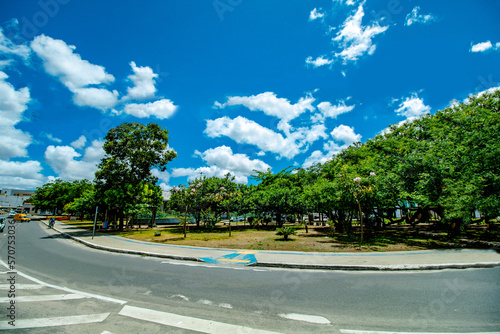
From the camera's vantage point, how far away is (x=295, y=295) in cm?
509

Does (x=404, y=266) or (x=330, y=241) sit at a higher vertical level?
(x=404, y=266)

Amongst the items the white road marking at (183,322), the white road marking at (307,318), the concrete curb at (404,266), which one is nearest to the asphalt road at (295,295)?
the white road marking at (307,318)

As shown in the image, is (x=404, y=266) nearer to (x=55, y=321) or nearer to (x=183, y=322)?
(x=183, y=322)

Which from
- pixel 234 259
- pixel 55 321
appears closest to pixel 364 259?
pixel 234 259

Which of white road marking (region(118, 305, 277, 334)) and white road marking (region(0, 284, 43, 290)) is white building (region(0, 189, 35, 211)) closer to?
white road marking (region(0, 284, 43, 290))

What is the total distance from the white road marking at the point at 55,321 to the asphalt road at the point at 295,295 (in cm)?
23

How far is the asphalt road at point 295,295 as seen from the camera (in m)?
3.80

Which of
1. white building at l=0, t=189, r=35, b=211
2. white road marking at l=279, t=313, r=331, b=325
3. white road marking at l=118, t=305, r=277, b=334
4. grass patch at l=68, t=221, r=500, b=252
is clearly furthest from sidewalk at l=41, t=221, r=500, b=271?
white building at l=0, t=189, r=35, b=211

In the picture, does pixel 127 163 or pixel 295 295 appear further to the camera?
pixel 127 163

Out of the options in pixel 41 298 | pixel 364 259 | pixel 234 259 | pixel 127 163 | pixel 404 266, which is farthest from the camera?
pixel 127 163

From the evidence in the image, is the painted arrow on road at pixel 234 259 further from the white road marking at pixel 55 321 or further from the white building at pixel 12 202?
the white building at pixel 12 202

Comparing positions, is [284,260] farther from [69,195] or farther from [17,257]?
[69,195]

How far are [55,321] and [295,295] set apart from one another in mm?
4825

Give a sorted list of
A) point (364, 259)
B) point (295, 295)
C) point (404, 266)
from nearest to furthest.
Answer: point (295, 295)
point (404, 266)
point (364, 259)
